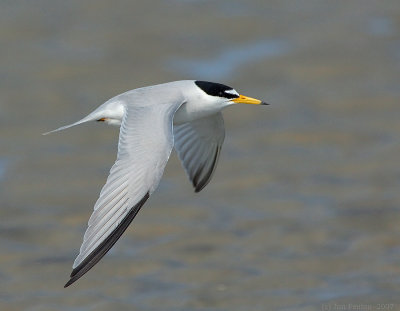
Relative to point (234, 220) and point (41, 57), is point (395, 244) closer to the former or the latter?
point (234, 220)

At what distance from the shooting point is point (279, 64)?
611 inches

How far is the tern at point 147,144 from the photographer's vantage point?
23.4ft

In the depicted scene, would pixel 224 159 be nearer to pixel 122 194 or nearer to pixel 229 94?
pixel 229 94

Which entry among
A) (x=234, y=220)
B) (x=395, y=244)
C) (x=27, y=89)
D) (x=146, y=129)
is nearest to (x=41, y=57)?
(x=27, y=89)

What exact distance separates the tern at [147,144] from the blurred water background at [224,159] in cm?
220

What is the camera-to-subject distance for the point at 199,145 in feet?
30.6

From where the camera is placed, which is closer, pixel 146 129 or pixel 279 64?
pixel 146 129

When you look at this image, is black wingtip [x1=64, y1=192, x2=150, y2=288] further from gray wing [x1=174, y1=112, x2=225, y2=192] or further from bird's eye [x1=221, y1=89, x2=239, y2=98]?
gray wing [x1=174, y1=112, x2=225, y2=192]

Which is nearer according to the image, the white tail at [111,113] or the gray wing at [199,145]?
the white tail at [111,113]

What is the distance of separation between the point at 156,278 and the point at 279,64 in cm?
488

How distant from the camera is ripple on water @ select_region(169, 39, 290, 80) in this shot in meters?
15.0

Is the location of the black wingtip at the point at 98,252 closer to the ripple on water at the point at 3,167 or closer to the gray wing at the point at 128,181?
the gray wing at the point at 128,181

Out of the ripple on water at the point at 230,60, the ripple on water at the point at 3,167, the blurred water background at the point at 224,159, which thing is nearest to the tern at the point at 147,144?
the blurred water background at the point at 224,159

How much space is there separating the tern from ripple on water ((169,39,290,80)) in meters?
5.48
